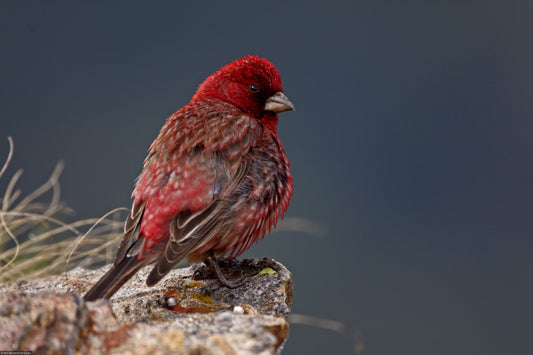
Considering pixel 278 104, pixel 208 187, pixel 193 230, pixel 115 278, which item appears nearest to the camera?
pixel 115 278

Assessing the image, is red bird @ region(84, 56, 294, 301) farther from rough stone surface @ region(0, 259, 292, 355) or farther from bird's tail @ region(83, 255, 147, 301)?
rough stone surface @ region(0, 259, 292, 355)

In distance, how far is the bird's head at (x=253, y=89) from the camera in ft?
13.4

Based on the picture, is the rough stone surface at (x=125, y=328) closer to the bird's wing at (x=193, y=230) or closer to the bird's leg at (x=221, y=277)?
the bird's wing at (x=193, y=230)

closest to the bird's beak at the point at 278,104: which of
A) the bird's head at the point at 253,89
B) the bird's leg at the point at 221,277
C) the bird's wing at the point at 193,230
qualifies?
the bird's head at the point at 253,89

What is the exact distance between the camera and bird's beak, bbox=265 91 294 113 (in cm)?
403

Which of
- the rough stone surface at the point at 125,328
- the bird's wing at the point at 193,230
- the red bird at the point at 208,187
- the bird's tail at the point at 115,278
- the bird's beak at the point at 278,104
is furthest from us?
the bird's beak at the point at 278,104

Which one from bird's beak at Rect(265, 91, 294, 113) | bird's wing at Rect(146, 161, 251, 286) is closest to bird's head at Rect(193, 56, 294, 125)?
bird's beak at Rect(265, 91, 294, 113)

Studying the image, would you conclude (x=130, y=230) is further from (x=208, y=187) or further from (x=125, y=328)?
(x=125, y=328)

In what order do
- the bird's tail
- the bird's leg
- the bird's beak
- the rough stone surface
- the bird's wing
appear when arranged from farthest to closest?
the bird's beak → the bird's leg → the bird's wing → the bird's tail → the rough stone surface

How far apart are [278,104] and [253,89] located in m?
0.21

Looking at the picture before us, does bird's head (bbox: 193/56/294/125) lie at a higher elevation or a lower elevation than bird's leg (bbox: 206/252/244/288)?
higher

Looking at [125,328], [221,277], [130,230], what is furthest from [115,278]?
[125,328]

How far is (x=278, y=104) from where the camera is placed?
4055 millimetres

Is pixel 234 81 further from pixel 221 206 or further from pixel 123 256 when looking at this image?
pixel 123 256
